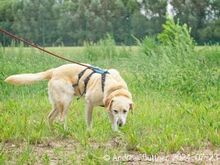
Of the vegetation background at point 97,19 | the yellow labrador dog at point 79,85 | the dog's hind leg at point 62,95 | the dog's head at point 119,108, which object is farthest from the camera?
the vegetation background at point 97,19

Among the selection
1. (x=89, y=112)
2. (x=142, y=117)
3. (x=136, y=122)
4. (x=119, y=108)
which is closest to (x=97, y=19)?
(x=142, y=117)

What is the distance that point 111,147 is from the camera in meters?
5.59

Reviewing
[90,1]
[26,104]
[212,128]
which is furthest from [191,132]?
[90,1]

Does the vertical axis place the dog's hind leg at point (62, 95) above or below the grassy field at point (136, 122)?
above

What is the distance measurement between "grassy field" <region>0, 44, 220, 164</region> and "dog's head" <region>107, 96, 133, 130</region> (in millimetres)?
168

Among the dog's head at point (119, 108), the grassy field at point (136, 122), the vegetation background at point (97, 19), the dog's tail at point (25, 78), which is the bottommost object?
the grassy field at point (136, 122)

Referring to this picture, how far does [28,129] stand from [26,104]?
7.32ft

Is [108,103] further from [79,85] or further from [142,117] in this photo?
[142,117]

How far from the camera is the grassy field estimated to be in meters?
5.36

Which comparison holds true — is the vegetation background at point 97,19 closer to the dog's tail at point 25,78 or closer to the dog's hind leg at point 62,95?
the dog's tail at point 25,78

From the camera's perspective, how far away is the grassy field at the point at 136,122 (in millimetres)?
5363

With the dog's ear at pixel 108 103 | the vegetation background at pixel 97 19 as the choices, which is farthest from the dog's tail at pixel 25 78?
the vegetation background at pixel 97 19

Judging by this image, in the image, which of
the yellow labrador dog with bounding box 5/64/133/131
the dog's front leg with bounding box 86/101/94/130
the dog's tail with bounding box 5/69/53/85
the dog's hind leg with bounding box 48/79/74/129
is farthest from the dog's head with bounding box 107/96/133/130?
the dog's tail with bounding box 5/69/53/85

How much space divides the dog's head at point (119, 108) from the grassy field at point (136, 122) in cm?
17
